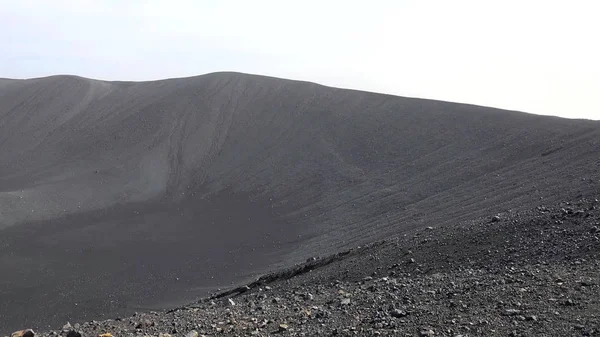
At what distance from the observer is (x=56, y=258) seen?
22.9 m

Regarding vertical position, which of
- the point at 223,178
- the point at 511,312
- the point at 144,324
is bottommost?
the point at 144,324

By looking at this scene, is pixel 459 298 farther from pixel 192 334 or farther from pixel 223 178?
pixel 223 178

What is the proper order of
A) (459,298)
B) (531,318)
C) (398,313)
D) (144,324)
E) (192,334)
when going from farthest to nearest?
(144,324)
(459,298)
(398,313)
(192,334)
(531,318)

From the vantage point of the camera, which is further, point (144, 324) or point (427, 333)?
point (144, 324)

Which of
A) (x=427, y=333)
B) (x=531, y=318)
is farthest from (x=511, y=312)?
(x=427, y=333)

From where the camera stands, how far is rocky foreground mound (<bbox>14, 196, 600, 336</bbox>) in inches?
251

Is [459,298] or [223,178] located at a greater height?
[223,178]

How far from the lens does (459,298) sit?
23.7ft

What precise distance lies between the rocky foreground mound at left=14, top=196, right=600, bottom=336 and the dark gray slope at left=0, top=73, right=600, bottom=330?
4.73 meters

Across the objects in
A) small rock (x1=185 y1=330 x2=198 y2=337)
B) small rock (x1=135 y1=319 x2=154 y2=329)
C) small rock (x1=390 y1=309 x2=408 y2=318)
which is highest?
small rock (x1=390 y1=309 x2=408 y2=318)

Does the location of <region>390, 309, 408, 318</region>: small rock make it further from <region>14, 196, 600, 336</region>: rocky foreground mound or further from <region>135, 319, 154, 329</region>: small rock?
<region>135, 319, 154, 329</region>: small rock

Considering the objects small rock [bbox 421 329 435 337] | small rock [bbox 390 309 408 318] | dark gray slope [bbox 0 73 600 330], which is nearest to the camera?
small rock [bbox 421 329 435 337]

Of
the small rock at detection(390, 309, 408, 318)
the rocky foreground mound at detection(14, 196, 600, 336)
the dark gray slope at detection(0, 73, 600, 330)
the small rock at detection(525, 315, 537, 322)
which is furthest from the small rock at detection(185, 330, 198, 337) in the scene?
the dark gray slope at detection(0, 73, 600, 330)

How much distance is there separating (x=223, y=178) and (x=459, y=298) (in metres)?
25.7
